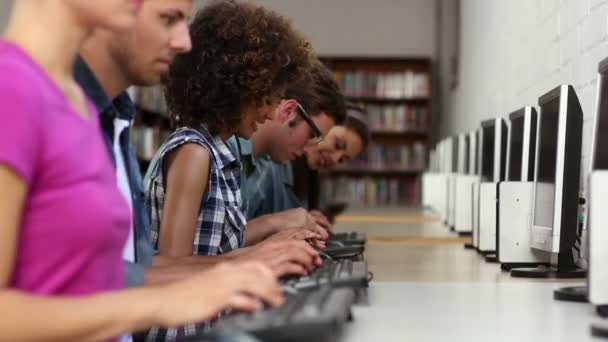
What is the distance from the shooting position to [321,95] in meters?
2.88

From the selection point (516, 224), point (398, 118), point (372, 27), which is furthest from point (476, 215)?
point (372, 27)

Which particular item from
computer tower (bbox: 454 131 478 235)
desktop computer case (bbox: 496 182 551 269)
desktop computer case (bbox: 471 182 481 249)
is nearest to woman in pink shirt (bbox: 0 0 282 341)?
desktop computer case (bbox: 496 182 551 269)

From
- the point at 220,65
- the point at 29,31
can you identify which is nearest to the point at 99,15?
the point at 29,31

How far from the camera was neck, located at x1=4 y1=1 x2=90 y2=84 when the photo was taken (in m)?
0.86

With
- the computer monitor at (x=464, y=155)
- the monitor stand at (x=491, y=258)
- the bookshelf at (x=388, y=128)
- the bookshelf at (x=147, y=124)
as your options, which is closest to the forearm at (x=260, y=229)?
the monitor stand at (x=491, y=258)

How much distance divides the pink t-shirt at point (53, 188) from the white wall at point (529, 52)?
152 cm

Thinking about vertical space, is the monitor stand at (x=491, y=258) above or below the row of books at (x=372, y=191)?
below

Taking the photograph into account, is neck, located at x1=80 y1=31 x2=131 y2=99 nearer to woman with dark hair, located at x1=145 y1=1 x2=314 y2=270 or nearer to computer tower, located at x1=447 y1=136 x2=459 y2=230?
woman with dark hair, located at x1=145 y1=1 x2=314 y2=270

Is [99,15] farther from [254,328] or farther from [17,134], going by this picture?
[254,328]

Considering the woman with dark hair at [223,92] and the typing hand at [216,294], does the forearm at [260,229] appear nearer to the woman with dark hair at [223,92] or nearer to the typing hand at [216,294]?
the woman with dark hair at [223,92]

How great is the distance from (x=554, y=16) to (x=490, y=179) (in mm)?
534

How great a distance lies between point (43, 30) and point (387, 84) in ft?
25.6

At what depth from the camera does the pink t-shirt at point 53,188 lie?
797 mm

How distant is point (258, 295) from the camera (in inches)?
34.5
